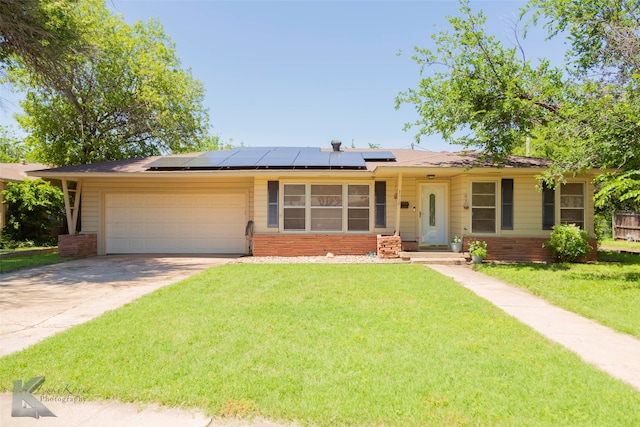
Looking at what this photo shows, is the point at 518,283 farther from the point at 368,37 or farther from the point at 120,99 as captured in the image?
the point at 120,99

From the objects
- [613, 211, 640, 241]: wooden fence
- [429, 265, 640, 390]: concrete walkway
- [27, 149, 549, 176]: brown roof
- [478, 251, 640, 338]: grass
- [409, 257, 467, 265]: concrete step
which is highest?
[27, 149, 549, 176]: brown roof

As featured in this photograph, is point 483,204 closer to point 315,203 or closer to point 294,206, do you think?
point 315,203

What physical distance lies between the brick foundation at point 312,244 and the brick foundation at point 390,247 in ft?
2.37

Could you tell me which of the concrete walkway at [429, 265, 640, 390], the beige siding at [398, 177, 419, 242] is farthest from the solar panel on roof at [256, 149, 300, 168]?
the concrete walkway at [429, 265, 640, 390]

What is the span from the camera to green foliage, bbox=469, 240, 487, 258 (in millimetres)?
9969

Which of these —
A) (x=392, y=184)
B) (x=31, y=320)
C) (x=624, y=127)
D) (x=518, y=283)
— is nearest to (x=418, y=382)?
(x=31, y=320)

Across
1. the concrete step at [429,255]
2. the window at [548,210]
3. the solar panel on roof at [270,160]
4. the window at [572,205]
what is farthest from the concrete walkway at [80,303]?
the window at [572,205]

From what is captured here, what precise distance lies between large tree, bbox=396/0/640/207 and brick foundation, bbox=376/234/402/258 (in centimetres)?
337

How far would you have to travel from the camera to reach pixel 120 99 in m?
17.4

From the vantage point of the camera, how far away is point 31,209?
14.3 m

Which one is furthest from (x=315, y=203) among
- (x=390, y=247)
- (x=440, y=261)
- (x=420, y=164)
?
(x=440, y=261)

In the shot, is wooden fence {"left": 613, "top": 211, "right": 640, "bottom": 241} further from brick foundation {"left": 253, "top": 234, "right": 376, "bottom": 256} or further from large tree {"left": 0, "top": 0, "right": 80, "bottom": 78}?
large tree {"left": 0, "top": 0, "right": 80, "bottom": 78}

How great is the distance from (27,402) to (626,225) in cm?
2467

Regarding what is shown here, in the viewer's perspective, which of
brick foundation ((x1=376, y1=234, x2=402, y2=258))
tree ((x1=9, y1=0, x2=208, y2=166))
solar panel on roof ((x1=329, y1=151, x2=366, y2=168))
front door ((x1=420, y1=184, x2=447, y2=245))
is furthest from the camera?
tree ((x1=9, y1=0, x2=208, y2=166))
